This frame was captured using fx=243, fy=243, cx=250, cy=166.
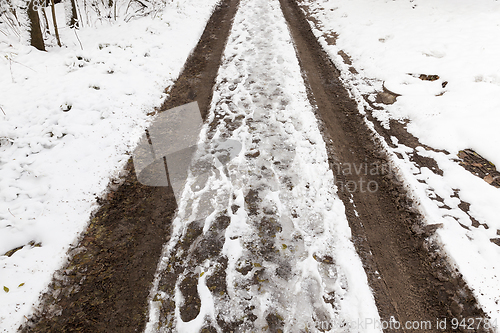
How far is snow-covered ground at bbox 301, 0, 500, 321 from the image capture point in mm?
3762

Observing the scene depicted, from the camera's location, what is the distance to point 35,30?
679cm

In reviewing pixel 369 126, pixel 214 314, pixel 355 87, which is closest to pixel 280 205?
pixel 214 314

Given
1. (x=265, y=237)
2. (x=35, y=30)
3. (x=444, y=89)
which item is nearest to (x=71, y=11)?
(x=35, y=30)

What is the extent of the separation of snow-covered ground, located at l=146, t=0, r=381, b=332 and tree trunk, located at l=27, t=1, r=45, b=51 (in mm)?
5293

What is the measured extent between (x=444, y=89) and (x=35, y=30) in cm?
1121

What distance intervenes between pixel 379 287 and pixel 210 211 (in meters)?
2.82

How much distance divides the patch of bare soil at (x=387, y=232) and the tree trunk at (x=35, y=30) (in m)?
8.02

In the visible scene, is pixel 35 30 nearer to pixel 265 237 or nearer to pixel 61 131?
pixel 61 131

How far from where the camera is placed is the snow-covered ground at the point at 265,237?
318cm

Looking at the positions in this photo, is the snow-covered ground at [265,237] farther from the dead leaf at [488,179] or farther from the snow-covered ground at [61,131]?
the dead leaf at [488,179]

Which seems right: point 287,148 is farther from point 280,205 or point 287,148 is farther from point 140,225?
point 140,225

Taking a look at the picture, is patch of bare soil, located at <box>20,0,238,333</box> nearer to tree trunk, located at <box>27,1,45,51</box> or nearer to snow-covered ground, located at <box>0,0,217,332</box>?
snow-covered ground, located at <box>0,0,217,332</box>

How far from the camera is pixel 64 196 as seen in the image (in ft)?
13.9

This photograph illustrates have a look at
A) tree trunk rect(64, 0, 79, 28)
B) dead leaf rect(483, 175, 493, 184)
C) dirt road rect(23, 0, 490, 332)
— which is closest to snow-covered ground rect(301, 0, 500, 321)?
dead leaf rect(483, 175, 493, 184)
